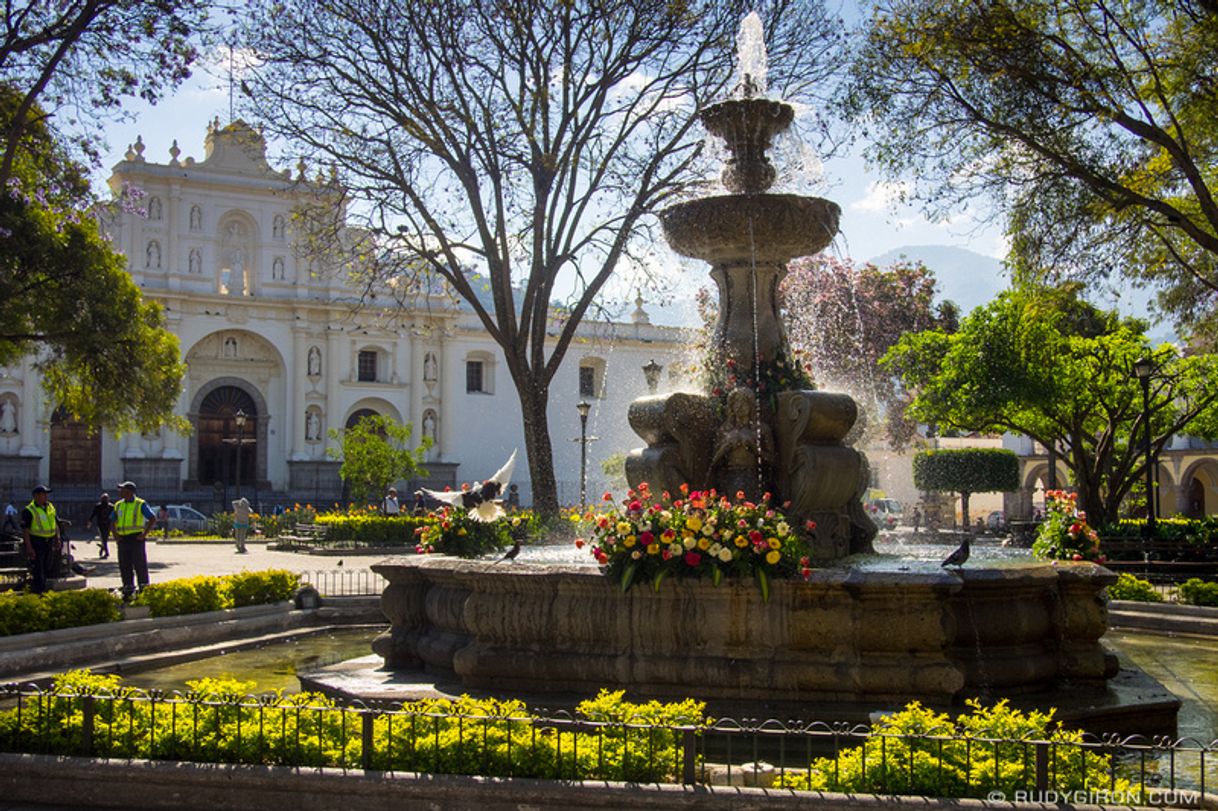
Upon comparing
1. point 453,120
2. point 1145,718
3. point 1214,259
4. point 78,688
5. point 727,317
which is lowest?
point 1145,718

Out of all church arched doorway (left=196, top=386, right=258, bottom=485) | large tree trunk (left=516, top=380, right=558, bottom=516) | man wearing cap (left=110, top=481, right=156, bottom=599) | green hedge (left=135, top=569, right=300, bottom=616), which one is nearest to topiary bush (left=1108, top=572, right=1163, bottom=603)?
large tree trunk (left=516, top=380, right=558, bottom=516)

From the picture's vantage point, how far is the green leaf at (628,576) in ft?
22.7

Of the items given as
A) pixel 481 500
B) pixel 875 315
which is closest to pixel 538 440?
pixel 481 500

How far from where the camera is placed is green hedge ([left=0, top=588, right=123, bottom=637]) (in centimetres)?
938

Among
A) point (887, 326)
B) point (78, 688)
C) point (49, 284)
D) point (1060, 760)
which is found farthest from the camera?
point (887, 326)

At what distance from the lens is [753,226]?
9.74 m

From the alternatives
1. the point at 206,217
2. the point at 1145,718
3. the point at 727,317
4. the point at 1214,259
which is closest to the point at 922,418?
the point at 1214,259

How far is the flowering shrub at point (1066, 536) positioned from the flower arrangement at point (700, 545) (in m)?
3.62

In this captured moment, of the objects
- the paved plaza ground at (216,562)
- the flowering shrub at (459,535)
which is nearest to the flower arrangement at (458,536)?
the flowering shrub at (459,535)

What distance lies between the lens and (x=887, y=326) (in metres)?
38.2

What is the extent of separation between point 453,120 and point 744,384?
8.92 meters

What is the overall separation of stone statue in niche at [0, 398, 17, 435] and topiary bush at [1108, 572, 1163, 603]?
1392 inches

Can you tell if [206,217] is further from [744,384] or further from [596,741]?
[596,741]

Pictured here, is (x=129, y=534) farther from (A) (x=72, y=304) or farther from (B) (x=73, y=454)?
(B) (x=73, y=454)
